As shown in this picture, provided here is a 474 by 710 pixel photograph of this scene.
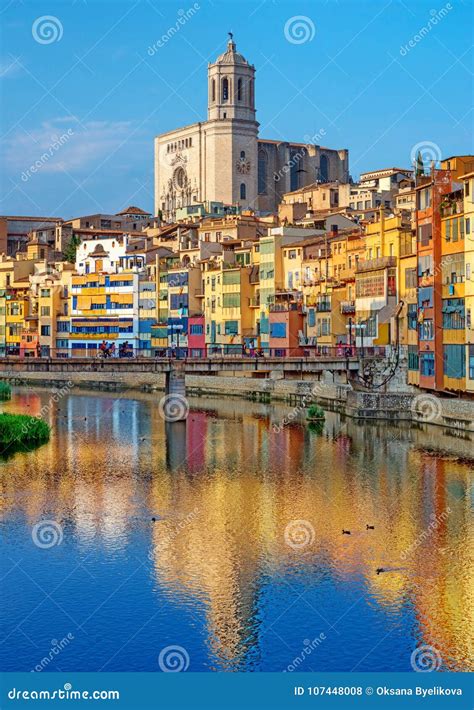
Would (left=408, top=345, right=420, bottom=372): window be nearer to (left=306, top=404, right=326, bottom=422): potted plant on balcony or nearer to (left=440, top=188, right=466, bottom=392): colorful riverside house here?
(left=440, top=188, right=466, bottom=392): colorful riverside house

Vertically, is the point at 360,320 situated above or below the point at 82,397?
above

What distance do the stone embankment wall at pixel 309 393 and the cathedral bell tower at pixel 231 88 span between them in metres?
54.0

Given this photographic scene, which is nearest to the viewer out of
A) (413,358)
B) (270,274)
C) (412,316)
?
(413,358)

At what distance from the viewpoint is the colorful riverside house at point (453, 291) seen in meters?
39.4

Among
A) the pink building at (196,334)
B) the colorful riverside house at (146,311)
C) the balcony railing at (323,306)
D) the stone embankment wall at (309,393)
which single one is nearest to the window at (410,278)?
the stone embankment wall at (309,393)

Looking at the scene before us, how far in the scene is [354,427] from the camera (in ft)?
136

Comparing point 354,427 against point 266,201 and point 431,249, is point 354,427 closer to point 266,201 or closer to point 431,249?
point 431,249

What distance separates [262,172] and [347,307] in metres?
66.6

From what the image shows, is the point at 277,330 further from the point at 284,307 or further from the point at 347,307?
the point at 347,307

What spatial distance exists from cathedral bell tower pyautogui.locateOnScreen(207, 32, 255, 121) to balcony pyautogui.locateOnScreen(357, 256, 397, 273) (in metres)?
66.3

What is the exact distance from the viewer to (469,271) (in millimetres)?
39094

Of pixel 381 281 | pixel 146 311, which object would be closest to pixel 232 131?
pixel 146 311
